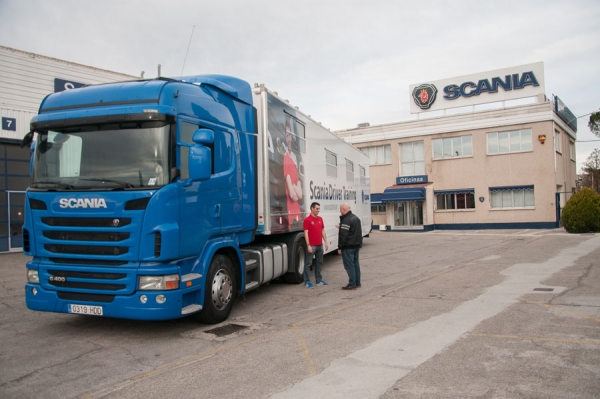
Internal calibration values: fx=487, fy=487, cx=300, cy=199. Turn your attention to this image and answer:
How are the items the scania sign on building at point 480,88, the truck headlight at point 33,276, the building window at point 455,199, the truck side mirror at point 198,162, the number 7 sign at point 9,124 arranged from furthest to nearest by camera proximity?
the building window at point 455,199 < the scania sign on building at point 480,88 < the number 7 sign at point 9,124 < the truck headlight at point 33,276 < the truck side mirror at point 198,162

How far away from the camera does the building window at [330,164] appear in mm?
A: 13050

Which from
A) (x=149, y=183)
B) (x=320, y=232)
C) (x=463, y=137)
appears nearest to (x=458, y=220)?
(x=463, y=137)

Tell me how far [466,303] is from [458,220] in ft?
89.1

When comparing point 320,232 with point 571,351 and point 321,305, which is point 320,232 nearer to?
point 321,305

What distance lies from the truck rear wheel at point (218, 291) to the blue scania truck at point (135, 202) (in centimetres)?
2

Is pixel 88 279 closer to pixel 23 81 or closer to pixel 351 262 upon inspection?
pixel 351 262

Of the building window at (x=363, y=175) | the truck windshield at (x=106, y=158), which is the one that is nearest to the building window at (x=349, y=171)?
the building window at (x=363, y=175)

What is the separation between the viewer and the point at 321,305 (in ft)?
27.6

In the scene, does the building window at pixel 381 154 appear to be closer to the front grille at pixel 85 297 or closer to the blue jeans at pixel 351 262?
the blue jeans at pixel 351 262

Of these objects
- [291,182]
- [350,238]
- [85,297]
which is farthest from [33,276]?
[350,238]

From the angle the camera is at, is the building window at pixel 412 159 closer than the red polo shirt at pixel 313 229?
No

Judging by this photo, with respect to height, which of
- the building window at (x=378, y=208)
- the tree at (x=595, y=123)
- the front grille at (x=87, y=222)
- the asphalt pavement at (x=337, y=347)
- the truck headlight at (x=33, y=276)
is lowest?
the asphalt pavement at (x=337, y=347)

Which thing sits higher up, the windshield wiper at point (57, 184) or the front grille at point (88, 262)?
the windshield wiper at point (57, 184)

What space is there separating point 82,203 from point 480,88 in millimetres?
33927
